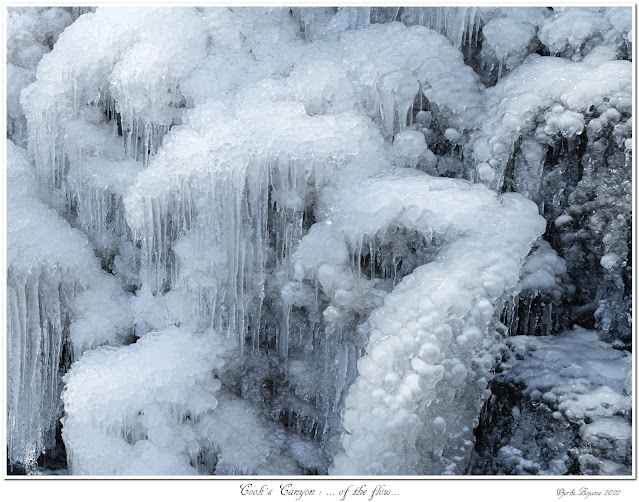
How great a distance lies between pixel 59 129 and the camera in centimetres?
331

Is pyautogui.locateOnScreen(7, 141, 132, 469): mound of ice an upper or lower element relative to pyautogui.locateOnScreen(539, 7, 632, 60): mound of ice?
lower

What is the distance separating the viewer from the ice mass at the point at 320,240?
228 cm

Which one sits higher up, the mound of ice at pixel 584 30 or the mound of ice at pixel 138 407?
the mound of ice at pixel 584 30

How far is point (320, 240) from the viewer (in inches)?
103

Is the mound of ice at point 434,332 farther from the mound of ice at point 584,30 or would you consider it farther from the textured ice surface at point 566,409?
the mound of ice at point 584,30

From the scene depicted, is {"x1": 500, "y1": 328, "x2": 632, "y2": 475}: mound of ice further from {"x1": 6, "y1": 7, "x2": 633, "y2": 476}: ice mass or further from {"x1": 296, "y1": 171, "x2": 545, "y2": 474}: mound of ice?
{"x1": 296, "y1": 171, "x2": 545, "y2": 474}: mound of ice

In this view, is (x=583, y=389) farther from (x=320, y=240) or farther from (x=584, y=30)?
(x=584, y=30)

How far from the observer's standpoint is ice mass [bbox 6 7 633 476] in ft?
7.48

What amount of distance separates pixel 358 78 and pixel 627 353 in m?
1.31

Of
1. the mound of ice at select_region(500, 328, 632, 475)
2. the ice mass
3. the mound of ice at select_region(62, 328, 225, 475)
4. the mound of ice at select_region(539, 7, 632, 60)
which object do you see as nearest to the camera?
the mound of ice at select_region(500, 328, 632, 475)

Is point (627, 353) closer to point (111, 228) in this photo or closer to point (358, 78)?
point (358, 78)

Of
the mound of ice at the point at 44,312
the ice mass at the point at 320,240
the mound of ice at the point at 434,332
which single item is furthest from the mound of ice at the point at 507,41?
the mound of ice at the point at 44,312

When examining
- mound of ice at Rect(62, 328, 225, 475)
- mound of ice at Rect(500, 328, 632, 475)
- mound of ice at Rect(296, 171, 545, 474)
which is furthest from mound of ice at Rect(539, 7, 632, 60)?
mound of ice at Rect(62, 328, 225, 475)

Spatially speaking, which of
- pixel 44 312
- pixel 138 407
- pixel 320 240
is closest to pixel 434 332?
pixel 320 240
